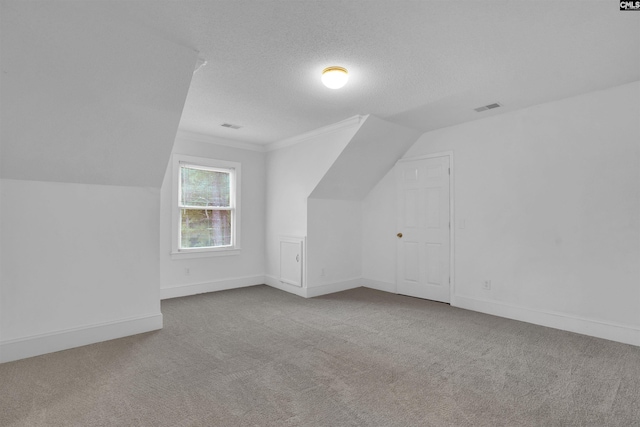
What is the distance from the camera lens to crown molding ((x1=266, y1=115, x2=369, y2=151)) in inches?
164

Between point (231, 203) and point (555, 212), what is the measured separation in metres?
4.41

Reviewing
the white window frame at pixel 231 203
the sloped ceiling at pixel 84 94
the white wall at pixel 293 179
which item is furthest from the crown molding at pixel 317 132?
the sloped ceiling at pixel 84 94

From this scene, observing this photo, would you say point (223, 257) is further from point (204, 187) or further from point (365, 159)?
point (365, 159)

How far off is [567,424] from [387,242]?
3442 millimetres

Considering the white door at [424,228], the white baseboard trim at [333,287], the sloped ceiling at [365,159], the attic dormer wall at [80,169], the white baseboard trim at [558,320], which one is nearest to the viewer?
the attic dormer wall at [80,169]

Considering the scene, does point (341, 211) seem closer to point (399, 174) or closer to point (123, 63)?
point (399, 174)

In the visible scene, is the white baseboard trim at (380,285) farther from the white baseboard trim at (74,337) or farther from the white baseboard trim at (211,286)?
the white baseboard trim at (74,337)

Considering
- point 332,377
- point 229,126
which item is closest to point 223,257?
point 229,126

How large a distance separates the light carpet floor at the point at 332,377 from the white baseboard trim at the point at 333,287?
114 centimetres

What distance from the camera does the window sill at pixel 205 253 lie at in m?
4.79

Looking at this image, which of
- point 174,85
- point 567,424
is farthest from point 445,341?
point 174,85

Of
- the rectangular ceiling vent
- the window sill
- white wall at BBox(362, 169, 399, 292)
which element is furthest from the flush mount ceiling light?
the window sill

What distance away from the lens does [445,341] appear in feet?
10.2

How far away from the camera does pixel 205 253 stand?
504cm
